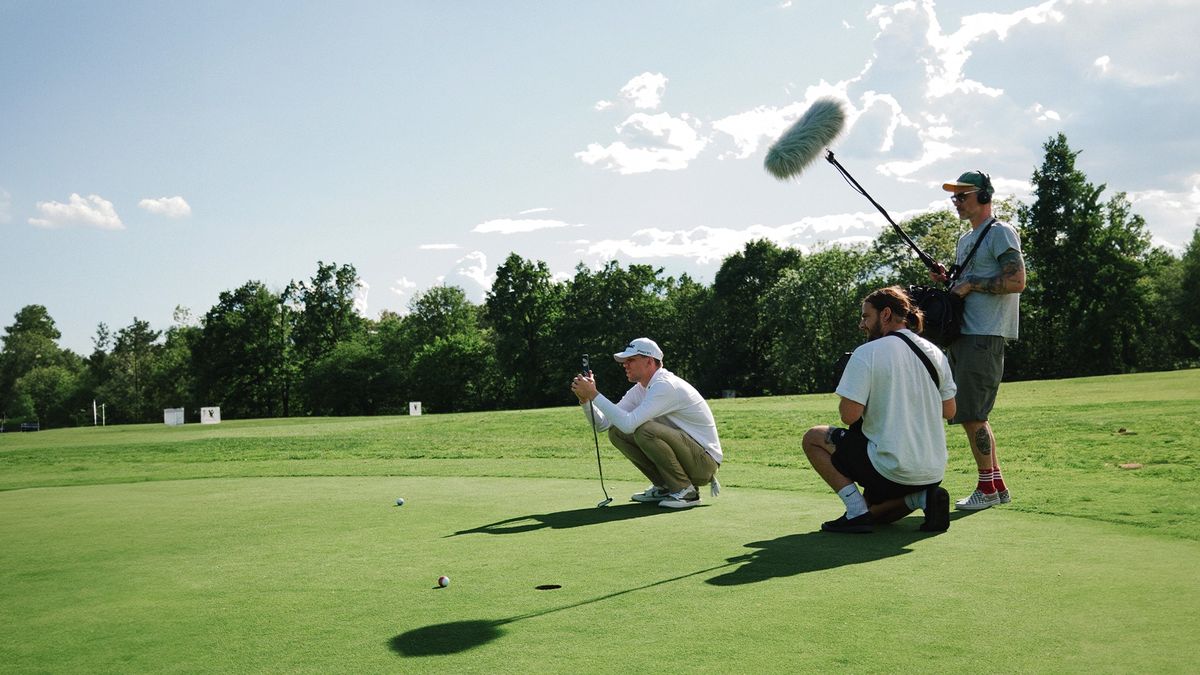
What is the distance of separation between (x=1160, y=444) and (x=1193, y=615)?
9.02m

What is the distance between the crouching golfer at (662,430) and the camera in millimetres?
7441

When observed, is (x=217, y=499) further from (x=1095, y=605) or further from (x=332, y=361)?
(x=332, y=361)

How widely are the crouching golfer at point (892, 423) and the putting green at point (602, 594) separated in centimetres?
24

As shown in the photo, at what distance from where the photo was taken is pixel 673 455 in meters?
7.52

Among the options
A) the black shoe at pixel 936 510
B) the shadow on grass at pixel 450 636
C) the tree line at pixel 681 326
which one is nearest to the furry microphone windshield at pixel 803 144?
the black shoe at pixel 936 510

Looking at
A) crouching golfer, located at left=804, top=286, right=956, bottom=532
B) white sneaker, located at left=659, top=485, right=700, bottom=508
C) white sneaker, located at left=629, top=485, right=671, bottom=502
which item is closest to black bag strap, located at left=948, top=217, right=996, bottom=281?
crouching golfer, located at left=804, top=286, right=956, bottom=532

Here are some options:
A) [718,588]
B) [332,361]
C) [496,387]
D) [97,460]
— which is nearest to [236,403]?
[332,361]

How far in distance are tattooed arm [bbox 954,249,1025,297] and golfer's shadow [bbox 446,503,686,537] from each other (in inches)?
116

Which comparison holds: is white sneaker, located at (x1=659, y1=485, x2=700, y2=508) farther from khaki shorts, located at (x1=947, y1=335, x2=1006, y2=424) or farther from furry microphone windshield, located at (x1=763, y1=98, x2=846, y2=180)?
furry microphone windshield, located at (x1=763, y1=98, x2=846, y2=180)

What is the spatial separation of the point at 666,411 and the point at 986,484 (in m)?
2.57

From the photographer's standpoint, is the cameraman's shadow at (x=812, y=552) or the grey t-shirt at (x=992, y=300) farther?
the grey t-shirt at (x=992, y=300)

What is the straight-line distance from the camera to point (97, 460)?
18.1 m

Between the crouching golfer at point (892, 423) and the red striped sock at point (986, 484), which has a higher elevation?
the crouching golfer at point (892, 423)

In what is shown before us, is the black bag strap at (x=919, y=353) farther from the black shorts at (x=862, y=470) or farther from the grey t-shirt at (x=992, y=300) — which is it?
the grey t-shirt at (x=992, y=300)
